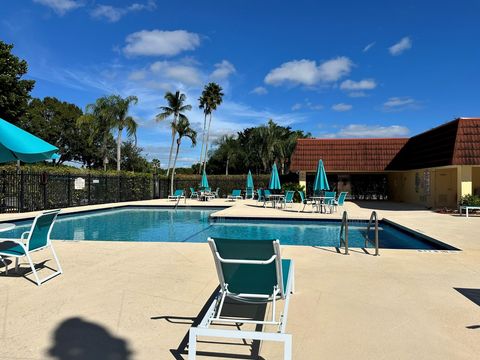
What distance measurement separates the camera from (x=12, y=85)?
20.8 meters

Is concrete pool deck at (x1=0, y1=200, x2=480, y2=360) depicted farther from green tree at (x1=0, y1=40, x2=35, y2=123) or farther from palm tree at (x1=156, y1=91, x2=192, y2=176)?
palm tree at (x1=156, y1=91, x2=192, y2=176)

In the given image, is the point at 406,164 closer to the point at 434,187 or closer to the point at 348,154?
the point at 434,187

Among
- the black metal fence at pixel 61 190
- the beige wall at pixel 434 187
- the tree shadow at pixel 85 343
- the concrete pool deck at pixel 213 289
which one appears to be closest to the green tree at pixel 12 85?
the black metal fence at pixel 61 190

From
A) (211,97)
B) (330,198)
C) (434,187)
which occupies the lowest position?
(330,198)

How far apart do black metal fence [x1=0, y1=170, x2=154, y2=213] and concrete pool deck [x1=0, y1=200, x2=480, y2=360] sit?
11059mm

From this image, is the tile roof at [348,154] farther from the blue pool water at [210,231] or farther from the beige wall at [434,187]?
the blue pool water at [210,231]

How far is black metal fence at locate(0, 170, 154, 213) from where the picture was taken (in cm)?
1527

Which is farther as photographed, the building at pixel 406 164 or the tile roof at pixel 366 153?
the tile roof at pixel 366 153

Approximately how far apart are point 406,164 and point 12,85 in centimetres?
2326

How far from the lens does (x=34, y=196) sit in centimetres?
1608

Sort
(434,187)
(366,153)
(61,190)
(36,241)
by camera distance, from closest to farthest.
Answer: (36,241), (61,190), (434,187), (366,153)

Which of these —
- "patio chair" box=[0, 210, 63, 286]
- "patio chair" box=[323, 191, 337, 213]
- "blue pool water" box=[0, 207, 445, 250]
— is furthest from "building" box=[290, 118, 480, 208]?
A: "patio chair" box=[0, 210, 63, 286]

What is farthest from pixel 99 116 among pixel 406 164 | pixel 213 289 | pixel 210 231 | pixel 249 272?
pixel 249 272

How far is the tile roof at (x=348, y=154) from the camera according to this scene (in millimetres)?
22875
